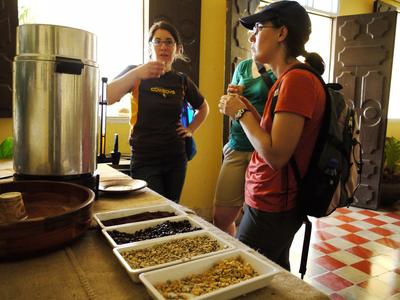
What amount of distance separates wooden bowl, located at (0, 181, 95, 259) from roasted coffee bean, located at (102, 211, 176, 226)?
0.10m

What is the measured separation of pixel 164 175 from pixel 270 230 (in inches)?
30.1

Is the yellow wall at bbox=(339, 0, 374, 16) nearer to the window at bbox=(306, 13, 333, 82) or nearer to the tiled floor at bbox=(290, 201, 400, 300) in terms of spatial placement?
the window at bbox=(306, 13, 333, 82)

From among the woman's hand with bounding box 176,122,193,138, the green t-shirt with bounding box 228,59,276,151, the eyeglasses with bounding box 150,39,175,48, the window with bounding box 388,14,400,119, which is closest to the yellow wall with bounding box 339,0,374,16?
the window with bounding box 388,14,400,119

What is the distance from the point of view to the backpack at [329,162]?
1068 mm

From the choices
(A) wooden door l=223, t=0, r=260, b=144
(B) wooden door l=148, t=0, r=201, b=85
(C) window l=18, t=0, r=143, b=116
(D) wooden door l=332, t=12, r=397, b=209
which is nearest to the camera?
(C) window l=18, t=0, r=143, b=116

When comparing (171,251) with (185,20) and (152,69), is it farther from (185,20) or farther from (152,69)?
(185,20)

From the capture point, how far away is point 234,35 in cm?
305

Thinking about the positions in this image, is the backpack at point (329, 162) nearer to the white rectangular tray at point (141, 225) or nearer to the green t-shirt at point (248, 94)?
the white rectangular tray at point (141, 225)

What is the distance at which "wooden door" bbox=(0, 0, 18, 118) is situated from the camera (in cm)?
217

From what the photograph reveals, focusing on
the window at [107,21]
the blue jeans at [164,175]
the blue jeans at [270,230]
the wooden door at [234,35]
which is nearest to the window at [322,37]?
the wooden door at [234,35]

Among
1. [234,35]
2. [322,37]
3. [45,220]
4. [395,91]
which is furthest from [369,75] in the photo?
[45,220]

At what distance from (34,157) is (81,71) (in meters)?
0.26

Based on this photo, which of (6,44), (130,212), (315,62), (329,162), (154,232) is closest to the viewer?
(154,232)

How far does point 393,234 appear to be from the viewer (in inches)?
122
